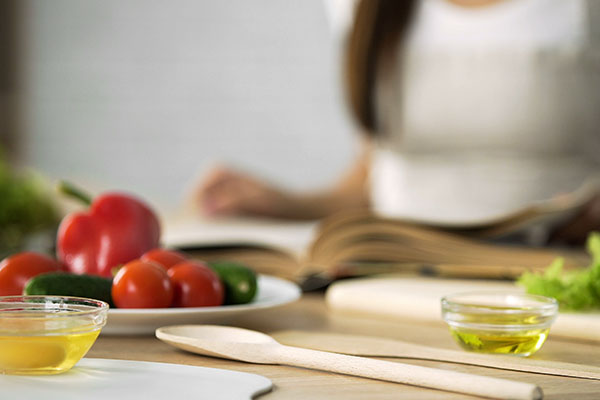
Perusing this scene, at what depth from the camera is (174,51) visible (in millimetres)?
4254

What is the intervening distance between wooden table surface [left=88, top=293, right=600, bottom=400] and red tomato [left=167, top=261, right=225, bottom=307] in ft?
0.20

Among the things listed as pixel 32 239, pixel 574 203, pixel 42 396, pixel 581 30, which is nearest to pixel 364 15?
pixel 581 30

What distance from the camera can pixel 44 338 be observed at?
2.02 feet

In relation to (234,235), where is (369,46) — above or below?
above

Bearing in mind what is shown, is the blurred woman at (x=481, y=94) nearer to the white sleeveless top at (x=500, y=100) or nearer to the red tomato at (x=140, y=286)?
the white sleeveless top at (x=500, y=100)

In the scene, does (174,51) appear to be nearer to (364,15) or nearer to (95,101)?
(95,101)

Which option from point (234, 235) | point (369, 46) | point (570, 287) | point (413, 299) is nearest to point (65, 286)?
point (413, 299)

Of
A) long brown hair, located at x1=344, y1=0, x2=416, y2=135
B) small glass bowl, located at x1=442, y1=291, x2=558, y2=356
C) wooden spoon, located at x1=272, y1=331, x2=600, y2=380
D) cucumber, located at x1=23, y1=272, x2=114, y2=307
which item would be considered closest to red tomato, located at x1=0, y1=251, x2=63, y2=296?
cucumber, located at x1=23, y1=272, x2=114, y2=307

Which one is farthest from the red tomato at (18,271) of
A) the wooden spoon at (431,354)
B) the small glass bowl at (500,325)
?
the small glass bowl at (500,325)

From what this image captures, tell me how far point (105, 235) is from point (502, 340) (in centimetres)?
54

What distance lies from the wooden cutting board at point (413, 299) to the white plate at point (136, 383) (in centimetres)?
40

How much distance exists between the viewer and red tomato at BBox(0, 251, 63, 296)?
0.92 metres

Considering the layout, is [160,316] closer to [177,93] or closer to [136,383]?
[136,383]

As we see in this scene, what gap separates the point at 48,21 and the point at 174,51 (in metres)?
0.81
